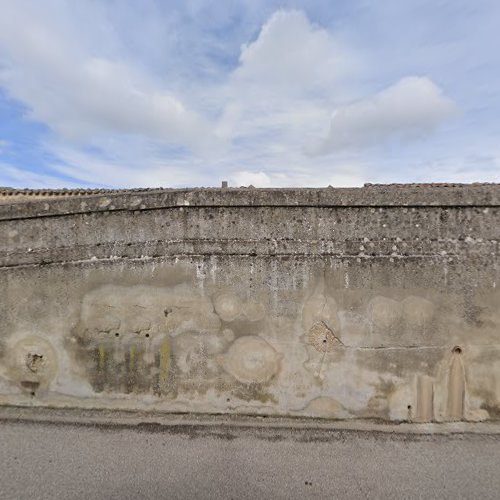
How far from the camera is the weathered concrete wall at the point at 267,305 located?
3994mm

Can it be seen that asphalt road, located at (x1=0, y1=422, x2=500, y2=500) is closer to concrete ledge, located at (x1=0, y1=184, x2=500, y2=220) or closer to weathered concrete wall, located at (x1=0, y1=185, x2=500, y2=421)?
weathered concrete wall, located at (x1=0, y1=185, x2=500, y2=421)

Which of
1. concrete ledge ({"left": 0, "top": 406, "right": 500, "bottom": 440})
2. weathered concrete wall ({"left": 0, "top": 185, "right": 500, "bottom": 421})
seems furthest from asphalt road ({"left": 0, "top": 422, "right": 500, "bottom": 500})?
weathered concrete wall ({"left": 0, "top": 185, "right": 500, "bottom": 421})

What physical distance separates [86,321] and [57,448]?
4.10 ft

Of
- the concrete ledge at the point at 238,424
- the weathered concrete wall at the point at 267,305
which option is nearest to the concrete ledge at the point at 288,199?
the weathered concrete wall at the point at 267,305

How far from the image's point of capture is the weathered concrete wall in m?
3.99

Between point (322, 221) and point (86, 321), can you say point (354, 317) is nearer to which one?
point (322, 221)

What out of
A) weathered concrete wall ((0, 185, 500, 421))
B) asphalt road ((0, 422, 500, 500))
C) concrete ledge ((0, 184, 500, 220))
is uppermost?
concrete ledge ((0, 184, 500, 220))

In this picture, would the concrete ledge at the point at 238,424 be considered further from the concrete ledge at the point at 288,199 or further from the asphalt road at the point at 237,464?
the concrete ledge at the point at 288,199

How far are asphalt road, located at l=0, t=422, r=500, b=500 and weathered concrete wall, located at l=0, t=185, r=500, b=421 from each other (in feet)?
1.19

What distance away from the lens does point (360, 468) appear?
3.31 meters

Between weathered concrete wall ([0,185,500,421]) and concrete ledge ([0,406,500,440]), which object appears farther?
weathered concrete wall ([0,185,500,421])

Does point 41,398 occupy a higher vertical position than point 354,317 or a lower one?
lower

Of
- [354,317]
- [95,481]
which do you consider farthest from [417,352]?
[95,481]

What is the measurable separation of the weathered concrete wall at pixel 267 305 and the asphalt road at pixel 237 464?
36cm
